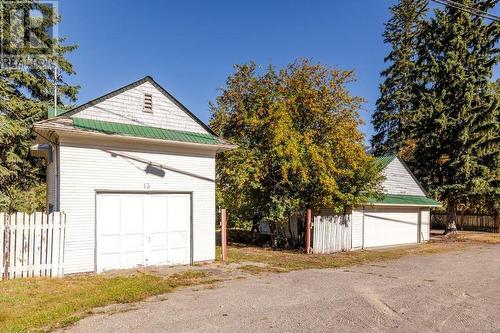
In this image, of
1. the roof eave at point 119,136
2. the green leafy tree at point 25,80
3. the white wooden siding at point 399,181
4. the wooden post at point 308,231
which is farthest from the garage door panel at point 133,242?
the white wooden siding at point 399,181

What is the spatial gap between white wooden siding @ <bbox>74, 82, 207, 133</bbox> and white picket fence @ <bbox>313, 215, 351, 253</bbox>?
7253mm

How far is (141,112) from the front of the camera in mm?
13141

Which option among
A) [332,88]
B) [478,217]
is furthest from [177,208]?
[478,217]

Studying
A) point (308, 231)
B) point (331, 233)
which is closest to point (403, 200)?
point (331, 233)

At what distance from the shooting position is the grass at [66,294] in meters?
7.06

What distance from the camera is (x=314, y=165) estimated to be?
17.1 meters

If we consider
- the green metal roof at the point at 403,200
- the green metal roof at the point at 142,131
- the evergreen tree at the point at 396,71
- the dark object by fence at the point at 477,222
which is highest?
the evergreen tree at the point at 396,71

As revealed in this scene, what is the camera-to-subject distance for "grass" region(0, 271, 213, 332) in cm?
706

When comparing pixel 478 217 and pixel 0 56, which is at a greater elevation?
pixel 0 56

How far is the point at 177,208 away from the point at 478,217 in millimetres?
30143

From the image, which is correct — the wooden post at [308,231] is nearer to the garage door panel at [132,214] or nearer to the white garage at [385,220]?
the white garage at [385,220]

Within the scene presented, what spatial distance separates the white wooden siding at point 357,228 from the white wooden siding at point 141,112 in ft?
31.3

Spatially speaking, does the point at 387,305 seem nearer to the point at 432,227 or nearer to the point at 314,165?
the point at 314,165

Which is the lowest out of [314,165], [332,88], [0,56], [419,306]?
[419,306]
